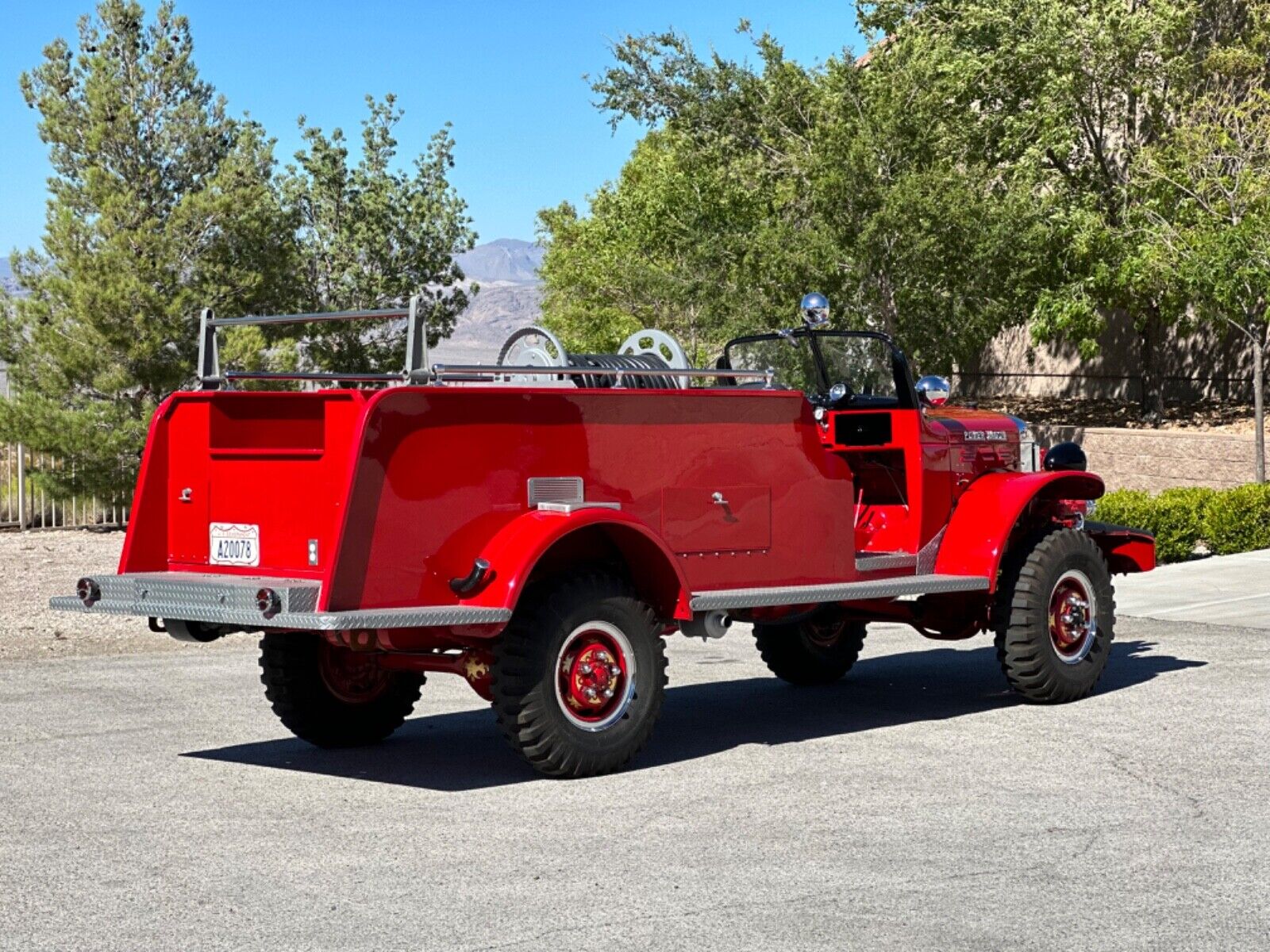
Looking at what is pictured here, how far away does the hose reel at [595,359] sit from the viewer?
915 cm

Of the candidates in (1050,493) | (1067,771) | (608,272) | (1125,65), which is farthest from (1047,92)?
(1067,771)

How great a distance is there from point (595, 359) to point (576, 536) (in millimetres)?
1316

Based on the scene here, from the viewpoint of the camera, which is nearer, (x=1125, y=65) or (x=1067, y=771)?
(x=1067, y=771)

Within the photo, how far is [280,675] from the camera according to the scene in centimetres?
926

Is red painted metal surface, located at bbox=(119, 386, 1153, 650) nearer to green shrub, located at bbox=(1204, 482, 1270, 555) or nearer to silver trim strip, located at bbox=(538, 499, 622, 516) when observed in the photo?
silver trim strip, located at bbox=(538, 499, 622, 516)

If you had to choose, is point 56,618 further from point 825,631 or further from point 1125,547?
point 1125,547

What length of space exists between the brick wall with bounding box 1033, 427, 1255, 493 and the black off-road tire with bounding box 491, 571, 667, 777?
18190 mm

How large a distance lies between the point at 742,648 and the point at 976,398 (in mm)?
25690

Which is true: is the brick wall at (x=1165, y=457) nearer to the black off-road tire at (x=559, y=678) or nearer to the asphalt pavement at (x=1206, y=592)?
the asphalt pavement at (x=1206, y=592)

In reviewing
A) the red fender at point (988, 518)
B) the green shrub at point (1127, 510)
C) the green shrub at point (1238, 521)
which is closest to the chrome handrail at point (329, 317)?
the red fender at point (988, 518)

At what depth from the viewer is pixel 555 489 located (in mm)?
8312

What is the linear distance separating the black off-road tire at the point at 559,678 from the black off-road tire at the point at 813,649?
2855mm

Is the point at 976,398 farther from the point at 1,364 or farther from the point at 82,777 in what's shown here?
the point at 82,777

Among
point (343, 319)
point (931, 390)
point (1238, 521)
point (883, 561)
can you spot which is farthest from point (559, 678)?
point (1238, 521)
